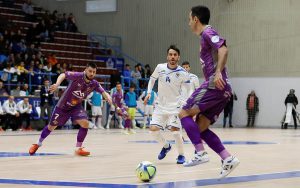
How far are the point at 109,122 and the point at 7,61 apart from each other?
645cm

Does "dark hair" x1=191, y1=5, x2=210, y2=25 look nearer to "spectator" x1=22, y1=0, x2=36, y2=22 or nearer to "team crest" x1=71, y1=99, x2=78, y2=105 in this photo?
"team crest" x1=71, y1=99, x2=78, y2=105

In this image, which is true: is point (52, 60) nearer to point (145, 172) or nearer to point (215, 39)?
point (215, 39)

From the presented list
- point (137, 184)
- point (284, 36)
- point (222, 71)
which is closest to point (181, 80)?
point (222, 71)

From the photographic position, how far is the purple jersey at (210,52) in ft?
30.9

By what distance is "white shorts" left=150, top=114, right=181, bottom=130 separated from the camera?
1330cm

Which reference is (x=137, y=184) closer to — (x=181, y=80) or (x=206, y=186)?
(x=206, y=186)

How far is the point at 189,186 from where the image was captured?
27.6ft

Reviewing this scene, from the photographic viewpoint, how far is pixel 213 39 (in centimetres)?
944

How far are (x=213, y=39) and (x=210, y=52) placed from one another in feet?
0.86

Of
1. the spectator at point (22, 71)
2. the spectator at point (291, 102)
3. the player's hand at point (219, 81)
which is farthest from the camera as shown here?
the spectator at point (291, 102)

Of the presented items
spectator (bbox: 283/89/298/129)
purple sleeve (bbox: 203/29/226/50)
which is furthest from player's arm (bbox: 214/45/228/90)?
spectator (bbox: 283/89/298/129)

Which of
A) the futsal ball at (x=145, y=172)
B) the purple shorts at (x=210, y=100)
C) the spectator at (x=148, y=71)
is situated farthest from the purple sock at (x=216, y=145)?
the spectator at (x=148, y=71)

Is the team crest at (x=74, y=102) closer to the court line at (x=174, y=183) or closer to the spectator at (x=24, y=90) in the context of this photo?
the court line at (x=174, y=183)

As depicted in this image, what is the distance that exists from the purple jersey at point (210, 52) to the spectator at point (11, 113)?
21.3 meters
